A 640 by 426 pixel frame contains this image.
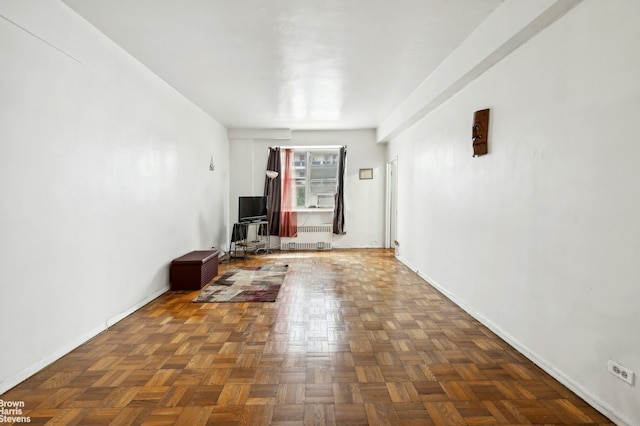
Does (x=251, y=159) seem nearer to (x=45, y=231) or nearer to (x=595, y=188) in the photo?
(x=45, y=231)

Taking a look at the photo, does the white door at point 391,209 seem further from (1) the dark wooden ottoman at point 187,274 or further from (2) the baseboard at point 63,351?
(2) the baseboard at point 63,351

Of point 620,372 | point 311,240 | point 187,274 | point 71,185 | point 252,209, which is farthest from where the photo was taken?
point 311,240

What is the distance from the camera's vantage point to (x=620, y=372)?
1700mm

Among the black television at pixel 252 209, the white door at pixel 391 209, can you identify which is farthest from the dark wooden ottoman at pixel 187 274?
the white door at pixel 391 209

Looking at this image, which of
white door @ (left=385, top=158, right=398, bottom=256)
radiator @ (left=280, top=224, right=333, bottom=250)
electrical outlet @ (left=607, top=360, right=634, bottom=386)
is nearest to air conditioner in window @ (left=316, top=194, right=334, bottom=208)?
radiator @ (left=280, top=224, right=333, bottom=250)

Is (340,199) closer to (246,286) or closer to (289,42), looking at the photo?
(246,286)

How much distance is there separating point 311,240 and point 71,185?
5.37 meters

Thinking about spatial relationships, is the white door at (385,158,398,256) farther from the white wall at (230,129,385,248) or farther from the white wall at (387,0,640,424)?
the white wall at (387,0,640,424)

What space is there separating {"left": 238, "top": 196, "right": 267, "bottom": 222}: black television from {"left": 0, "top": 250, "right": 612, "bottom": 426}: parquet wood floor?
3214 mm

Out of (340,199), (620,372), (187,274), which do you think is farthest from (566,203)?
(340,199)

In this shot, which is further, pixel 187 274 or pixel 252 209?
pixel 252 209

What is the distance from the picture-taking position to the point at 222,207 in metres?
6.98

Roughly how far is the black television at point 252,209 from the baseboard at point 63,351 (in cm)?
313

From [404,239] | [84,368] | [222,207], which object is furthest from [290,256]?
[84,368]
